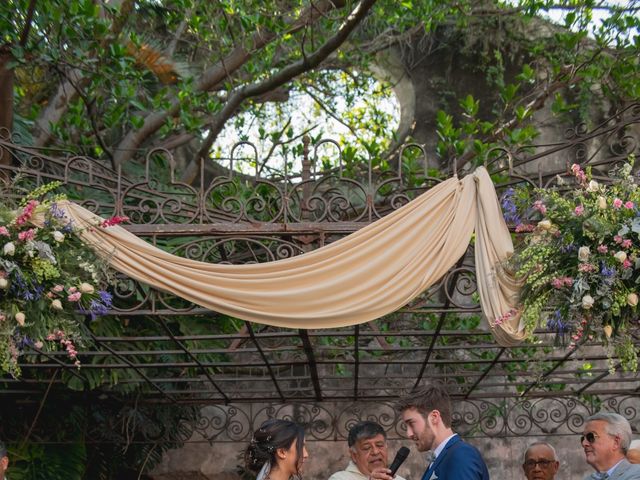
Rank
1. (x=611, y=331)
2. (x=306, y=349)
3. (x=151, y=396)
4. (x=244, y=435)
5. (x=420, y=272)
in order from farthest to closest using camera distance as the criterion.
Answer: (x=244, y=435) < (x=151, y=396) < (x=306, y=349) < (x=420, y=272) < (x=611, y=331)

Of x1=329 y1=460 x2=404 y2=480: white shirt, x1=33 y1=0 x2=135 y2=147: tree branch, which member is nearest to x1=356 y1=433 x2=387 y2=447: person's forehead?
x1=329 y1=460 x2=404 y2=480: white shirt

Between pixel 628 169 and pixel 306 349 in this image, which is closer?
pixel 628 169

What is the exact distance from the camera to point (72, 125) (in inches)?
402

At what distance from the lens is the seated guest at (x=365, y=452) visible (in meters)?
6.21

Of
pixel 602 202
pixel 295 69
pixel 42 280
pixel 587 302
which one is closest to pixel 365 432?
pixel 587 302

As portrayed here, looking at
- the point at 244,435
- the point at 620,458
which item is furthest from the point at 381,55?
the point at 620,458

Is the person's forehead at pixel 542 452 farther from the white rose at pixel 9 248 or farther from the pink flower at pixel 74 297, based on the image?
the white rose at pixel 9 248

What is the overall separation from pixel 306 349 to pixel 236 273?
1.23m

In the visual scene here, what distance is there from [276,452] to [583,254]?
185 centimetres

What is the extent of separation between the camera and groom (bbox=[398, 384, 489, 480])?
498 centimetres

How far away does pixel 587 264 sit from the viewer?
538cm

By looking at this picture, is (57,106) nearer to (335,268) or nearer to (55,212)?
(55,212)

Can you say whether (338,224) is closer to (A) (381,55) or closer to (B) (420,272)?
(B) (420,272)

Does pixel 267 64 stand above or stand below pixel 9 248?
above
